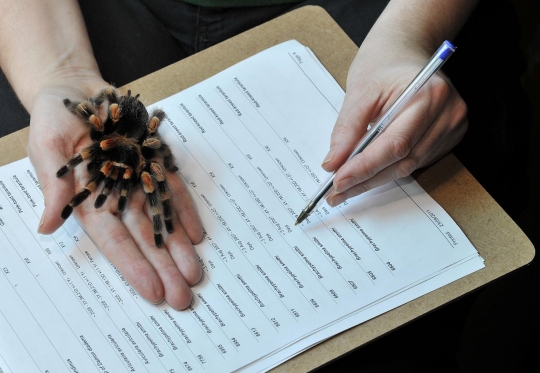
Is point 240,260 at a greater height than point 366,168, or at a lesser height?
lesser

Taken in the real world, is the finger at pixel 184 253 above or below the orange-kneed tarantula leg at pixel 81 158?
Answer: below

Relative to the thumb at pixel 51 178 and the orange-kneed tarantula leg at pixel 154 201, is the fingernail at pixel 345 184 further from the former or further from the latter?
the thumb at pixel 51 178

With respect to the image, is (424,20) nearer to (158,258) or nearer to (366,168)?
(366,168)

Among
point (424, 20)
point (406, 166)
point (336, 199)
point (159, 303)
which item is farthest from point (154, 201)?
point (424, 20)

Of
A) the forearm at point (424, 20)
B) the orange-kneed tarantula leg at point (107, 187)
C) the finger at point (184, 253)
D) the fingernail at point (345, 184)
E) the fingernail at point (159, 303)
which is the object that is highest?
the forearm at point (424, 20)

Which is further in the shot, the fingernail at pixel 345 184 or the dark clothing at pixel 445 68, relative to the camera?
the dark clothing at pixel 445 68

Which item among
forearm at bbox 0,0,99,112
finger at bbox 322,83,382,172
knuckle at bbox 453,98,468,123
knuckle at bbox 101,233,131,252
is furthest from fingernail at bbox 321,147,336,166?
forearm at bbox 0,0,99,112

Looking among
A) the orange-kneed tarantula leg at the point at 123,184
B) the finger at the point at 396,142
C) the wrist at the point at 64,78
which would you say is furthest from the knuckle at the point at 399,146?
the wrist at the point at 64,78

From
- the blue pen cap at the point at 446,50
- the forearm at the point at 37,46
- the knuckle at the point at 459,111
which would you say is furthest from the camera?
the forearm at the point at 37,46
